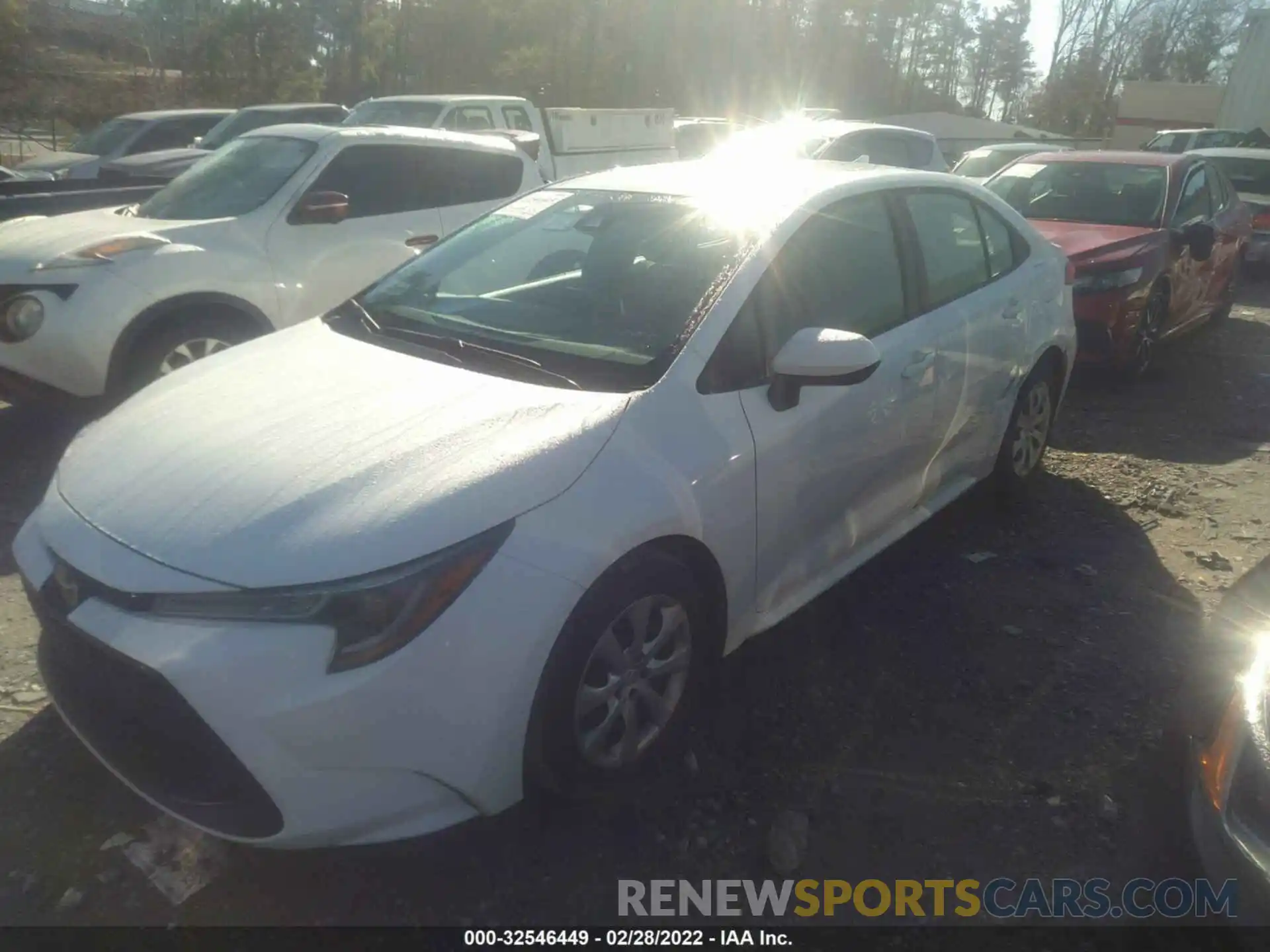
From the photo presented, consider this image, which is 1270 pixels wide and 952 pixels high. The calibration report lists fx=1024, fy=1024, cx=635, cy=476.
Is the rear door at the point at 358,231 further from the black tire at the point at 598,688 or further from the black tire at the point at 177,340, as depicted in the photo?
the black tire at the point at 598,688

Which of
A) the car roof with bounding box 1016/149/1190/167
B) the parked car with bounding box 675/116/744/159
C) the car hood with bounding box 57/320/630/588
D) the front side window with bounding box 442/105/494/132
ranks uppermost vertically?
the car hood with bounding box 57/320/630/588

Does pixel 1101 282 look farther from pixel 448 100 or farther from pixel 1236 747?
pixel 448 100

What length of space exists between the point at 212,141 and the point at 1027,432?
11239 mm

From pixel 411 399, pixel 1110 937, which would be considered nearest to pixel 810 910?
pixel 1110 937

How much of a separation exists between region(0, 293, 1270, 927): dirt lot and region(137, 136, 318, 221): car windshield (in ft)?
6.88

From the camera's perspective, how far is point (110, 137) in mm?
14320

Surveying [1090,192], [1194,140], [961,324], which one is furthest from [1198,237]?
[1194,140]

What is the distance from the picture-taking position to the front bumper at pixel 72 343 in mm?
5039

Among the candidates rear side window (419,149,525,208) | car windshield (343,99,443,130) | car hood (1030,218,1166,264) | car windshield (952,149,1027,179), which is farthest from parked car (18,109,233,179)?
car hood (1030,218,1166,264)

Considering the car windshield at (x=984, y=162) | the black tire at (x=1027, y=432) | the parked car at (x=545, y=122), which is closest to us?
the black tire at (x=1027, y=432)

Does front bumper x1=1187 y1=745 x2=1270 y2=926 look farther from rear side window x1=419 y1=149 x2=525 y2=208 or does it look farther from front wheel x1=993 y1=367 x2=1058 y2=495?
rear side window x1=419 y1=149 x2=525 y2=208

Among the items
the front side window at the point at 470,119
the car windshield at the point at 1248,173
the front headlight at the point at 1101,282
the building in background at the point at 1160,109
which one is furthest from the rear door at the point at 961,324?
the building in background at the point at 1160,109

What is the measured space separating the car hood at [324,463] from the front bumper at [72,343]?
7.36ft

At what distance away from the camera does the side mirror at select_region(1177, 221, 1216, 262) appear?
736cm
